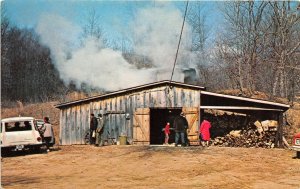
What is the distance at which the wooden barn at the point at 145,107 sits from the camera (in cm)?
2138

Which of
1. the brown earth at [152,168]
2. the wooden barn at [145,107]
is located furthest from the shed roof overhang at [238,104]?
the brown earth at [152,168]

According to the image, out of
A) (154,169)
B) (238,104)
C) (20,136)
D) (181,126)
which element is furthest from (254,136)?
(20,136)

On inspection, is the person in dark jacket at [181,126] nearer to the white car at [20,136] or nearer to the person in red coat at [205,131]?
the person in red coat at [205,131]

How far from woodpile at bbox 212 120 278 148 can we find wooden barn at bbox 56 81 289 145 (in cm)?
78

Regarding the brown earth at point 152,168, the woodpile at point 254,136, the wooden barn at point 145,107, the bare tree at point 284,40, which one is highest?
the bare tree at point 284,40

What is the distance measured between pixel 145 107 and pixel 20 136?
720 centimetres

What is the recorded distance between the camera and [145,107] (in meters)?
22.0

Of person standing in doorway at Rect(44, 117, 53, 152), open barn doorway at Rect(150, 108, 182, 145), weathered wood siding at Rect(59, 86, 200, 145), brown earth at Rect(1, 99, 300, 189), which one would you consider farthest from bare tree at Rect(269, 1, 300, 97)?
person standing in doorway at Rect(44, 117, 53, 152)

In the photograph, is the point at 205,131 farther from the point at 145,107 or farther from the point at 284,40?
Answer: the point at 284,40

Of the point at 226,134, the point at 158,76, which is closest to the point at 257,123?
the point at 226,134

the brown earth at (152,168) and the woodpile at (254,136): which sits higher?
the woodpile at (254,136)

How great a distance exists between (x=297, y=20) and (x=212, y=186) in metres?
27.0

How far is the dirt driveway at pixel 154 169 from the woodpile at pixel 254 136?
3.35 m

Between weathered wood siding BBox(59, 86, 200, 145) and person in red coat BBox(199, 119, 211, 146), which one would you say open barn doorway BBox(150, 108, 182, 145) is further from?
person in red coat BBox(199, 119, 211, 146)
